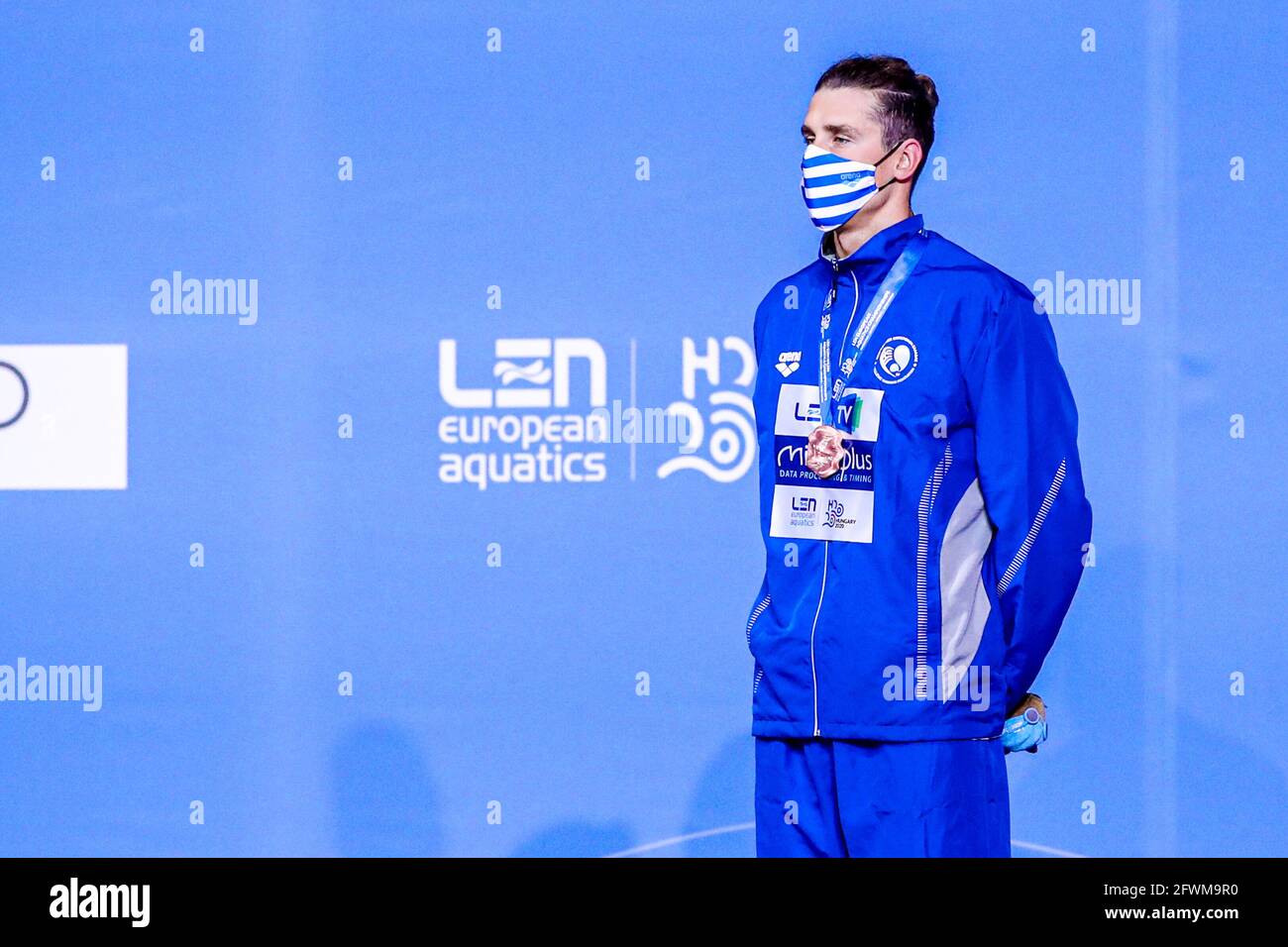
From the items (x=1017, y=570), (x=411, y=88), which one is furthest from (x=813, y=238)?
(x=1017, y=570)

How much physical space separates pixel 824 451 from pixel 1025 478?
1.04 ft

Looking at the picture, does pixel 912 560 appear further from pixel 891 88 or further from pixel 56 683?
pixel 56 683

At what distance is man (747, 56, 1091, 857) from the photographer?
250cm

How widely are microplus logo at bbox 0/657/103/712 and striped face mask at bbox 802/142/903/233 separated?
1.96 m

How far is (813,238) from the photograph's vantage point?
354cm

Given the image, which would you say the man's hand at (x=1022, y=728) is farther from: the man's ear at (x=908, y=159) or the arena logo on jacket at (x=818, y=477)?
the man's ear at (x=908, y=159)

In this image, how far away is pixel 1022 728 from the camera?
2.58 m
